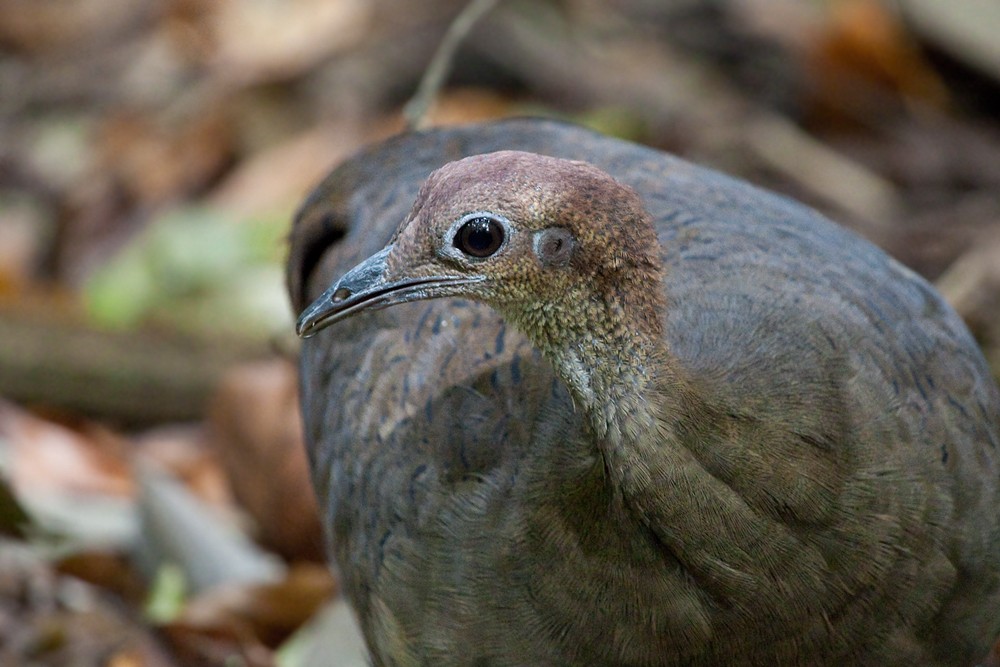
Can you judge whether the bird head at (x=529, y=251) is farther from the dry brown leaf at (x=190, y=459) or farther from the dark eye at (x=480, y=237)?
the dry brown leaf at (x=190, y=459)

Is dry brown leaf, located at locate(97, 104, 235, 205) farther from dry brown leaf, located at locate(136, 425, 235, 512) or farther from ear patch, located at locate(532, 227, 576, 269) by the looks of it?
ear patch, located at locate(532, 227, 576, 269)

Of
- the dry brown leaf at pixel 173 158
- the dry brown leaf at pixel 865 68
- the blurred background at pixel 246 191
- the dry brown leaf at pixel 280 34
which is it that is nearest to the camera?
the blurred background at pixel 246 191

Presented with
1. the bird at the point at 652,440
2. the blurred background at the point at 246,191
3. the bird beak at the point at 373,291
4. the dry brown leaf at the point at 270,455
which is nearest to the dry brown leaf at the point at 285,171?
the blurred background at the point at 246,191

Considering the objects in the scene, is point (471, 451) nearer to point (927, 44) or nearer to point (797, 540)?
point (797, 540)

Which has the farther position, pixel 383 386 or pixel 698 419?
pixel 383 386

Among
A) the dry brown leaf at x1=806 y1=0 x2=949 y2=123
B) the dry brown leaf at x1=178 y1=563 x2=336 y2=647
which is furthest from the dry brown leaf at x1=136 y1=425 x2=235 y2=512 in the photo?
the dry brown leaf at x1=806 y1=0 x2=949 y2=123

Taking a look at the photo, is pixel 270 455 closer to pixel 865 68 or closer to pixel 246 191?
pixel 246 191

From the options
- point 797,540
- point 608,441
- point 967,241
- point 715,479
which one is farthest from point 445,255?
point 967,241
